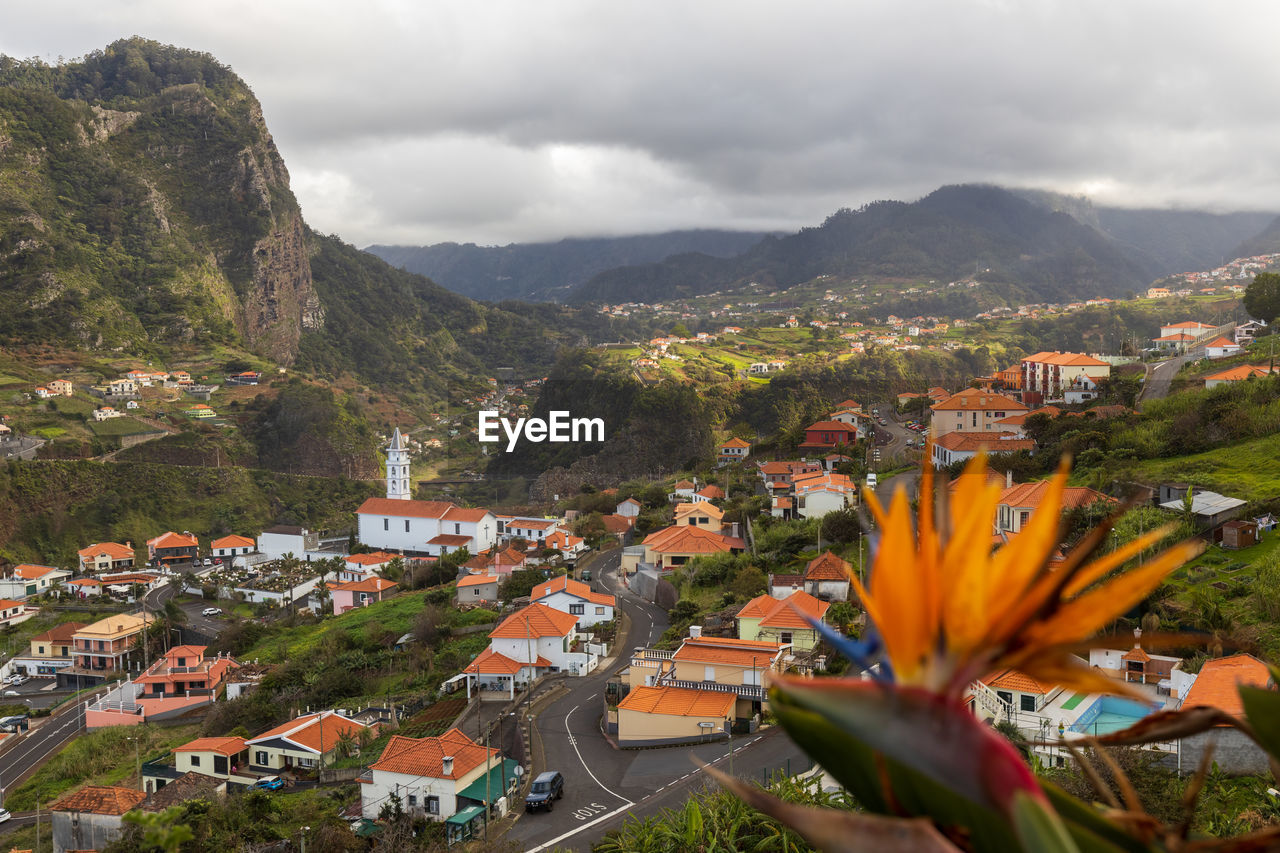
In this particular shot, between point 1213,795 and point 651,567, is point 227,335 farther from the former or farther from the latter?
point 1213,795

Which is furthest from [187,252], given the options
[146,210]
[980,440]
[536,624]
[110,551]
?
[980,440]

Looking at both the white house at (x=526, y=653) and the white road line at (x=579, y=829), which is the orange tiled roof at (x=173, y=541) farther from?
the white road line at (x=579, y=829)

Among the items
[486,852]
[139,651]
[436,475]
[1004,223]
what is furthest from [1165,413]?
[1004,223]

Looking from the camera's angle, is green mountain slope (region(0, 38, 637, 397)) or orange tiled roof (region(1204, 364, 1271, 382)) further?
green mountain slope (region(0, 38, 637, 397))

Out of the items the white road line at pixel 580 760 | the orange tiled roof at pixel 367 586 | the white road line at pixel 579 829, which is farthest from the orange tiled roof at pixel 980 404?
the white road line at pixel 579 829

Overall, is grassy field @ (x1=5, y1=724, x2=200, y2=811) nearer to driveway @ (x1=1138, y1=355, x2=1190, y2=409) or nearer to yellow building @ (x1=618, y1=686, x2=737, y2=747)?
yellow building @ (x1=618, y1=686, x2=737, y2=747)

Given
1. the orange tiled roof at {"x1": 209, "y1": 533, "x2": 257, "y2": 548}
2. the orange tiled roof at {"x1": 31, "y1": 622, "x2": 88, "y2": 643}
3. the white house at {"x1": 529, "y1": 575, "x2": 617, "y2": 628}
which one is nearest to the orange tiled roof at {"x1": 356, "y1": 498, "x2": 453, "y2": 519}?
the orange tiled roof at {"x1": 209, "y1": 533, "x2": 257, "y2": 548}

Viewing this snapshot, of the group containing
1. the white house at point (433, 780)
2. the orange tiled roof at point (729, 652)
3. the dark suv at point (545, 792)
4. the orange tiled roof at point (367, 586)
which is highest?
the orange tiled roof at point (729, 652)
